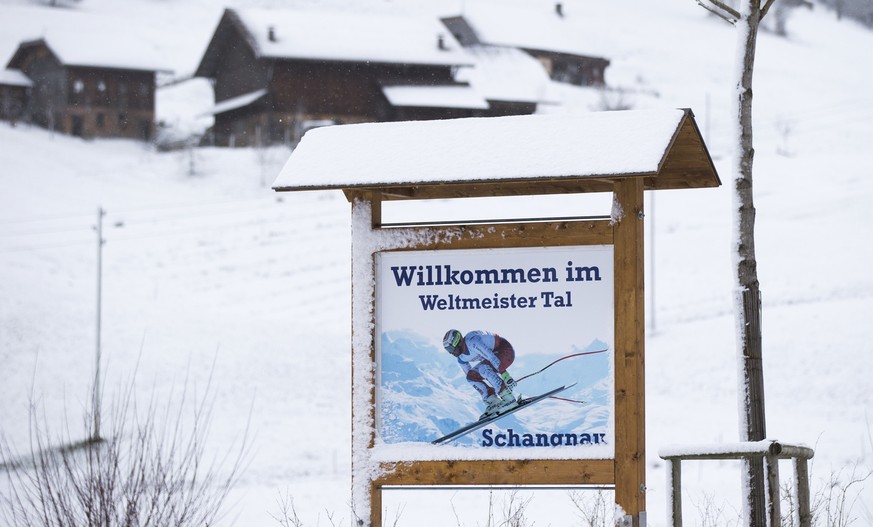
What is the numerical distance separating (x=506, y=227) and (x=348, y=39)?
62.6 metres

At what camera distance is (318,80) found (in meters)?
63.9

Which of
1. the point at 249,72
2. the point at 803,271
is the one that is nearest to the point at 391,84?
the point at 249,72

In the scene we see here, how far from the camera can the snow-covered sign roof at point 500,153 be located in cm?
645

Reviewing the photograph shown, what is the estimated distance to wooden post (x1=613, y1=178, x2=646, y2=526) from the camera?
21.8ft

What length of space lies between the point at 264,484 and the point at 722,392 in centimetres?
1278

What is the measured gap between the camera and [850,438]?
2392 centimetres

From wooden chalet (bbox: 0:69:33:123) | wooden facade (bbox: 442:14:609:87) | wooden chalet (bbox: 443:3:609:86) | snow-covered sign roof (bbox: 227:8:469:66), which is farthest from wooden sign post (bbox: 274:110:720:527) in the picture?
wooden facade (bbox: 442:14:609:87)

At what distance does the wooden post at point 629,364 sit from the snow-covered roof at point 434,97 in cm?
5424

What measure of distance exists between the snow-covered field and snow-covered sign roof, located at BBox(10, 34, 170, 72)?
601cm

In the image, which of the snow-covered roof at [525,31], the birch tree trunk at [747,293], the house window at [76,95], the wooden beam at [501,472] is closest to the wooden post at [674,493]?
the wooden beam at [501,472]

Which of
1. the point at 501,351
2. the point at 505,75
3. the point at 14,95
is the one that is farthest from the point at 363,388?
the point at 505,75

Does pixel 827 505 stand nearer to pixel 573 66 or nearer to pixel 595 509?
pixel 595 509

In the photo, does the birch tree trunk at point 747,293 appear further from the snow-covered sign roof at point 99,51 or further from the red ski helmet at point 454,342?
the snow-covered sign roof at point 99,51

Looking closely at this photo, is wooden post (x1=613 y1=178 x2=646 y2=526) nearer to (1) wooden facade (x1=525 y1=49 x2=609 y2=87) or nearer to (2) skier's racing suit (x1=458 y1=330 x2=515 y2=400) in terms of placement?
(2) skier's racing suit (x1=458 y1=330 x2=515 y2=400)
